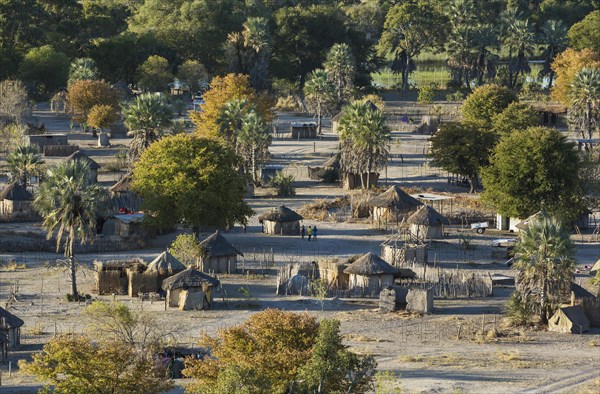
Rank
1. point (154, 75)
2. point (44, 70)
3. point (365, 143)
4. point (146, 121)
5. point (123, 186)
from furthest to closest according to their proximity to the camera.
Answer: point (154, 75) → point (44, 70) → point (365, 143) → point (146, 121) → point (123, 186)

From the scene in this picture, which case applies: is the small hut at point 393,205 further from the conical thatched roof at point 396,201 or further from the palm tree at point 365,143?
the palm tree at point 365,143

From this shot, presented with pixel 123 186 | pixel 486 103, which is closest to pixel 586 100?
pixel 486 103

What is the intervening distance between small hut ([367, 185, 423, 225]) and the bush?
405 inches

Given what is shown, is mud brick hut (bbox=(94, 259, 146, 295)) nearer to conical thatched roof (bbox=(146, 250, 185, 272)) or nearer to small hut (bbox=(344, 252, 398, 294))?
conical thatched roof (bbox=(146, 250, 185, 272))

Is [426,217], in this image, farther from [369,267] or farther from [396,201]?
[369,267]

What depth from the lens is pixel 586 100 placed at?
343 ft

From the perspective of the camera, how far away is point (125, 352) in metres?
43.5

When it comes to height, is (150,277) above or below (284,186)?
below

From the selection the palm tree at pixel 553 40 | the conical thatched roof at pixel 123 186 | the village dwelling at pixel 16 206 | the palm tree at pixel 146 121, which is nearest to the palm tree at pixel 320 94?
the palm tree at pixel 146 121

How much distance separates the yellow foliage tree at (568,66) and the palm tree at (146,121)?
41.1m

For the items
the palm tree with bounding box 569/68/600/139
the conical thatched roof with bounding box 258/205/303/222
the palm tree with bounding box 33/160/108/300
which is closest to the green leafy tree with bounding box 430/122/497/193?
the conical thatched roof with bounding box 258/205/303/222

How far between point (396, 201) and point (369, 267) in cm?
1693

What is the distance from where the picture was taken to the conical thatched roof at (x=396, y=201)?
260 ft

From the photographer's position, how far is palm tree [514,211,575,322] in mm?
57969
